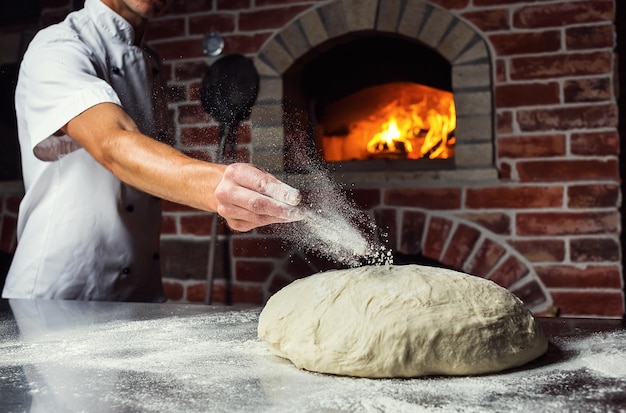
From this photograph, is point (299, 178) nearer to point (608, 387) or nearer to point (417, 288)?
point (417, 288)

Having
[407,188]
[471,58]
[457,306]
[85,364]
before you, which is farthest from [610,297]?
[85,364]

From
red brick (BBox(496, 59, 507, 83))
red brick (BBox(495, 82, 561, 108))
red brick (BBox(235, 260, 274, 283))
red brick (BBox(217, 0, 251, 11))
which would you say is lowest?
red brick (BBox(235, 260, 274, 283))

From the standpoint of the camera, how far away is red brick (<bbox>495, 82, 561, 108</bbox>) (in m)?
2.00

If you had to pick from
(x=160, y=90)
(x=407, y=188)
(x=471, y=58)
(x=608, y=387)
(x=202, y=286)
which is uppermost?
(x=471, y=58)

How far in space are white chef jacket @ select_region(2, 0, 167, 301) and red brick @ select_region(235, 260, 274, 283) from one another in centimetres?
74

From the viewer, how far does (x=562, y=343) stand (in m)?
0.88

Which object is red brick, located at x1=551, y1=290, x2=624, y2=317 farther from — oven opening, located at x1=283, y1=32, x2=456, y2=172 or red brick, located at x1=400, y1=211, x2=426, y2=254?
oven opening, located at x1=283, y1=32, x2=456, y2=172

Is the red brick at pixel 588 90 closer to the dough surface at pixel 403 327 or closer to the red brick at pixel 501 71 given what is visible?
the red brick at pixel 501 71

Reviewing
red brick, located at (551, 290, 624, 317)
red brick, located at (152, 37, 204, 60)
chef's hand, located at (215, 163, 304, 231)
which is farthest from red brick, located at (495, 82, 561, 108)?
chef's hand, located at (215, 163, 304, 231)

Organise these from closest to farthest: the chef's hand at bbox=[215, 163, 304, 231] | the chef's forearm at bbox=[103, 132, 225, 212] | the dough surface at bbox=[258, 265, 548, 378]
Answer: the dough surface at bbox=[258, 265, 548, 378] → the chef's hand at bbox=[215, 163, 304, 231] → the chef's forearm at bbox=[103, 132, 225, 212]

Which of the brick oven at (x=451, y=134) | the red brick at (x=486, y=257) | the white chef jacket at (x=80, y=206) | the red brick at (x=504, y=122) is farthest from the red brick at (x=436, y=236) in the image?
the white chef jacket at (x=80, y=206)

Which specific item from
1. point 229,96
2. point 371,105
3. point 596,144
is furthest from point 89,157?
point 596,144

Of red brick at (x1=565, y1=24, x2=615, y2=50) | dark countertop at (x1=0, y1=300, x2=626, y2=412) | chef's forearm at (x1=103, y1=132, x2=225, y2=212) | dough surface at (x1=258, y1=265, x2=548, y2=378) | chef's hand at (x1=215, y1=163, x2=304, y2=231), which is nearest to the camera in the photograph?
dark countertop at (x1=0, y1=300, x2=626, y2=412)

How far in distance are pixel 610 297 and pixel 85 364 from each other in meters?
1.65
